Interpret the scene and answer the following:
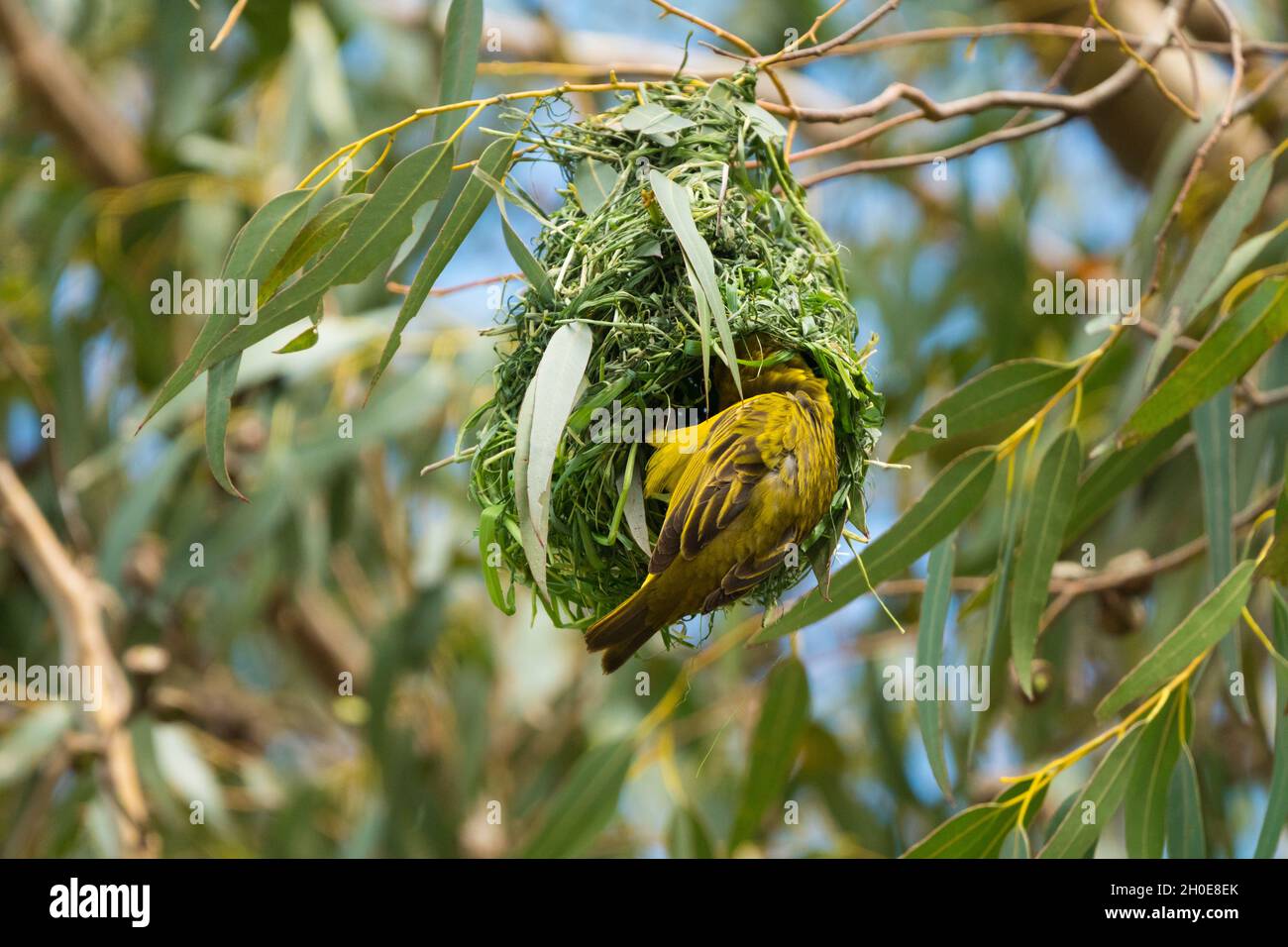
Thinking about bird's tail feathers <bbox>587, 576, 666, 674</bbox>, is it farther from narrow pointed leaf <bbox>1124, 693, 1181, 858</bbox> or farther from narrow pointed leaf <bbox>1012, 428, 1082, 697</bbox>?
narrow pointed leaf <bbox>1124, 693, 1181, 858</bbox>

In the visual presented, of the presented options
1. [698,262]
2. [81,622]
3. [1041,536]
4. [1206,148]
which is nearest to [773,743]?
[1041,536]

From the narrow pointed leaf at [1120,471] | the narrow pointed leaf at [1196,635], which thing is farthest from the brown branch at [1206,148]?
the narrow pointed leaf at [1120,471]

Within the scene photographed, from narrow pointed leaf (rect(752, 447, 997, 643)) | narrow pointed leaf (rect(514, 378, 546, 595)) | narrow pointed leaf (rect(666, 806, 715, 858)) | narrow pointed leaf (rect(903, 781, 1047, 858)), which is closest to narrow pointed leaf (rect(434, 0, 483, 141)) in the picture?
narrow pointed leaf (rect(514, 378, 546, 595))

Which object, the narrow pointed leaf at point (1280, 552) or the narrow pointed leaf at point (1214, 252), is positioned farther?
the narrow pointed leaf at point (1214, 252)

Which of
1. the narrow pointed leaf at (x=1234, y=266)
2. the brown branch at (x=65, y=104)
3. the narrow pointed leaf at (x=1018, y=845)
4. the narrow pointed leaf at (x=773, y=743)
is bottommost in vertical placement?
the narrow pointed leaf at (x=1018, y=845)

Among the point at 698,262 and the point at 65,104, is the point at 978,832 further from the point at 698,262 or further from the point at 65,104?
the point at 65,104

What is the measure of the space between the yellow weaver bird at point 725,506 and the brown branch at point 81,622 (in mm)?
2071

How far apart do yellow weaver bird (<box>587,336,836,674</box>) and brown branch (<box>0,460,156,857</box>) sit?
2071mm

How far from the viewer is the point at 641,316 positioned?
66.1 inches

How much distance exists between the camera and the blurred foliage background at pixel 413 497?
328 centimetres

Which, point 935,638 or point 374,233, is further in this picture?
point 935,638

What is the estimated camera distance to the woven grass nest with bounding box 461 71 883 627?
163 cm

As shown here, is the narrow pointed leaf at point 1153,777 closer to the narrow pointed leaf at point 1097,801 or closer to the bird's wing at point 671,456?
the narrow pointed leaf at point 1097,801

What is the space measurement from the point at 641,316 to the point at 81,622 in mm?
2188
